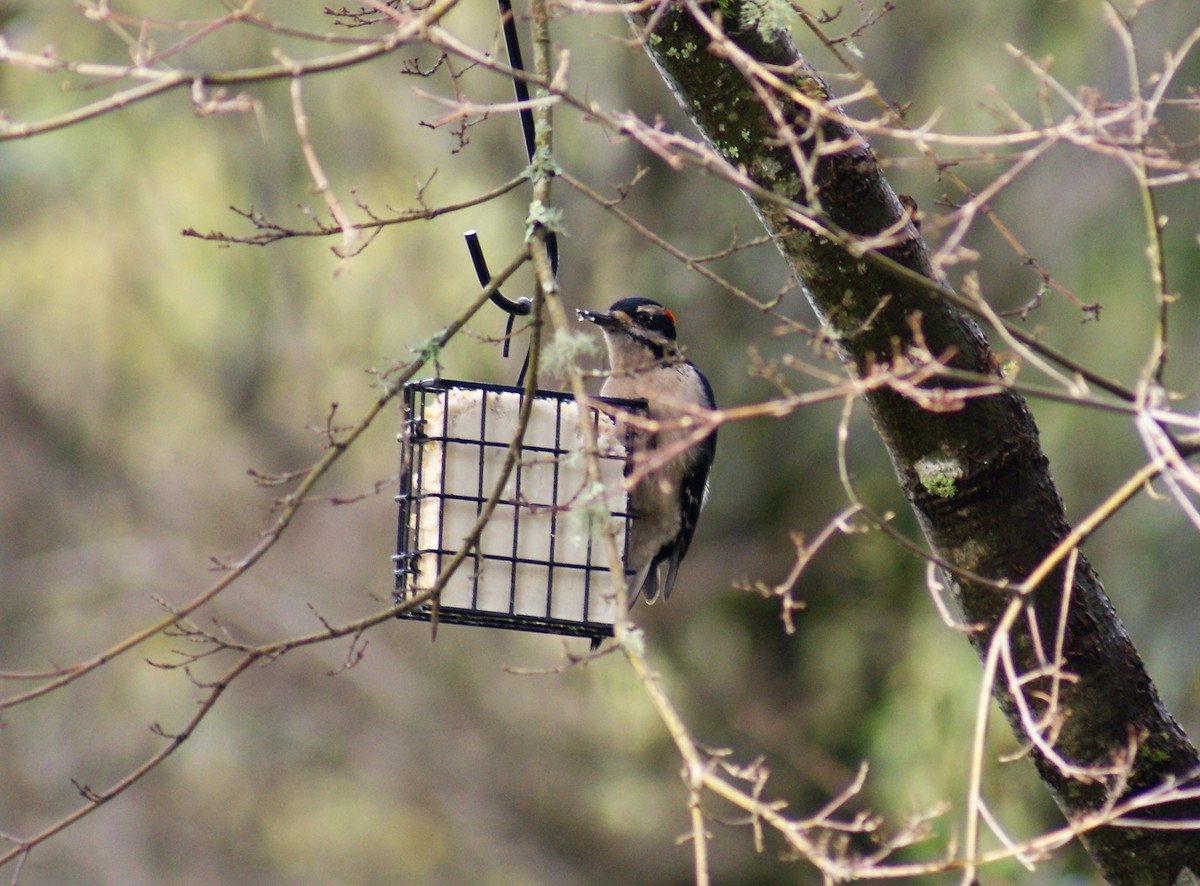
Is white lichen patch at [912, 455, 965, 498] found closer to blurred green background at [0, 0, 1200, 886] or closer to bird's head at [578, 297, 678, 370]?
bird's head at [578, 297, 678, 370]

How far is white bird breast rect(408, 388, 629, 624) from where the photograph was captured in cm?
387

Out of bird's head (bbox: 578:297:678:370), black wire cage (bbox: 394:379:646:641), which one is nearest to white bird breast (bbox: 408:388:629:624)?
black wire cage (bbox: 394:379:646:641)

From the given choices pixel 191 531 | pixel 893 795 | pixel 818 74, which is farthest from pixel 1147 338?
pixel 818 74

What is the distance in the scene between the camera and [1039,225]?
9.76 meters

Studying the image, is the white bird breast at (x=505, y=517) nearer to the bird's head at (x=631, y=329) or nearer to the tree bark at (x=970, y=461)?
the tree bark at (x=970, y=461)

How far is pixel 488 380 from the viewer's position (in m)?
10.1

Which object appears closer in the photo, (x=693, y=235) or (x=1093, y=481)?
(x=693, y=235)

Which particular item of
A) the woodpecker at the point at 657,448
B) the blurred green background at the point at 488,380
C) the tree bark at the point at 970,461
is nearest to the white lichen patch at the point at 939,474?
the tree bark at the point at 970,461

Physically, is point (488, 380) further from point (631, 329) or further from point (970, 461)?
point (970, 461)

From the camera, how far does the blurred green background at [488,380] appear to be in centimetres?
982

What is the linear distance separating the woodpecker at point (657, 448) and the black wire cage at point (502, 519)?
0.62m

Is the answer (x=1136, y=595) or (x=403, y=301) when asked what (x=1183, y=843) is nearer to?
(x=1136, y=595)

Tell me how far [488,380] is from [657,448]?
18.1ft

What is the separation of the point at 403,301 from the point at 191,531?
2.93 m
